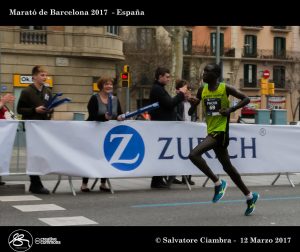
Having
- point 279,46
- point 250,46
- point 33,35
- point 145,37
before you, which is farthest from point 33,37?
point 279,46

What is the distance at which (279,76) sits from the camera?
2921 inches

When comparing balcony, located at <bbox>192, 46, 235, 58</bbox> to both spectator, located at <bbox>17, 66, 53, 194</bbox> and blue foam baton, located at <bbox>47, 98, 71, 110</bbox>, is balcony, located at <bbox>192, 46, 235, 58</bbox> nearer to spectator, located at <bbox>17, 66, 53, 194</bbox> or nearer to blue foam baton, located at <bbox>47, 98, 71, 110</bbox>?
spectator, located at <bbox>17, 66, 53, 194</bbox>

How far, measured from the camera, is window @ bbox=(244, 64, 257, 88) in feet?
236

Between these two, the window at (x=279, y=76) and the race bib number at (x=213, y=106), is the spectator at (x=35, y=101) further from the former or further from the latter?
the window at (x=279, y=76)

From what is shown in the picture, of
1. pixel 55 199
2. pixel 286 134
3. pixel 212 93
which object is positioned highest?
pixel 212 93

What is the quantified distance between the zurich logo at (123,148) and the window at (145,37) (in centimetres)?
4816

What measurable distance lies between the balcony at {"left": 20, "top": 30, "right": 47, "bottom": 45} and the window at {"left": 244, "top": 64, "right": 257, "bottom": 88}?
41695 millimetres

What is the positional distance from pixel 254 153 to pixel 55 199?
13.3 feet

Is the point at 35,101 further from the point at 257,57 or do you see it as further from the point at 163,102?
the point at 257,57

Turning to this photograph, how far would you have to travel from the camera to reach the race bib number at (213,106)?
833cm

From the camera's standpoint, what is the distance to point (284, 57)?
244 ft

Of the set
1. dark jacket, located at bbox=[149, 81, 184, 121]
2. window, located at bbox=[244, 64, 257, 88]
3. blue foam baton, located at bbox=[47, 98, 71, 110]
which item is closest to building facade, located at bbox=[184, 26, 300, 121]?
window, located at bbox=[244, 64, 257, 88]
